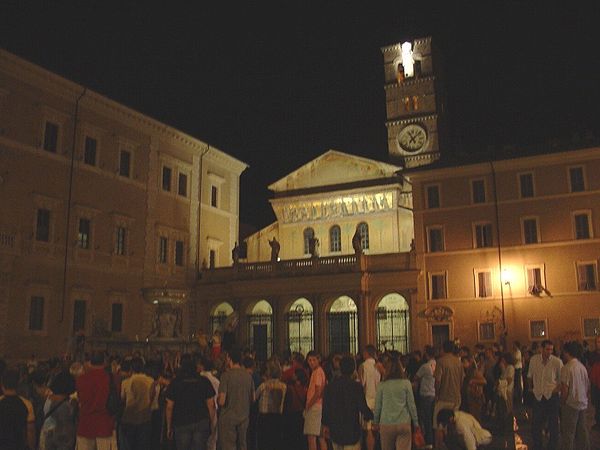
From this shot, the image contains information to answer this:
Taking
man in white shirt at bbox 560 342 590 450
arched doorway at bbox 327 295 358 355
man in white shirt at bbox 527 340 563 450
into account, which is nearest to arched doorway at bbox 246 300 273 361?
arched doorway at bbox 327 295 358 355

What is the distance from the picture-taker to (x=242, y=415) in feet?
33.6

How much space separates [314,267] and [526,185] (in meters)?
12.8

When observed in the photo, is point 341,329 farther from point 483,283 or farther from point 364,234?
point 364,234

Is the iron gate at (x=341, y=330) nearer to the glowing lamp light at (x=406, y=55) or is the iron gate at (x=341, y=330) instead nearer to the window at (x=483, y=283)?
the window at (x=483, y=283)

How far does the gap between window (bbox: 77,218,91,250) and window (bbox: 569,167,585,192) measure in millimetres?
25484

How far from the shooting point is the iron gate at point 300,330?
130ft

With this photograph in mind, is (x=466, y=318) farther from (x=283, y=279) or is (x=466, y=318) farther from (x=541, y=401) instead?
(x=541, y=401)

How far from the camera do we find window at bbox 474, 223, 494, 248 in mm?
36812

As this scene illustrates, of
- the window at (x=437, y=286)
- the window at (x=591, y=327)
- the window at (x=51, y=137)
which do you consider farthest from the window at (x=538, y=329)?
the window at (x=51, y=137)

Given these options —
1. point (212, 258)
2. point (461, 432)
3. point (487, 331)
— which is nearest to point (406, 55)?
point (212, 258)

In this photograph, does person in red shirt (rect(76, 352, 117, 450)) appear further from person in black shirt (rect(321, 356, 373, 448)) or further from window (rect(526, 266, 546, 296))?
window (rect(526, 266, 546, 296))

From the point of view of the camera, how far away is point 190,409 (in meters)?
9.01

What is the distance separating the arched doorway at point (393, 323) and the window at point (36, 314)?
1776 cm

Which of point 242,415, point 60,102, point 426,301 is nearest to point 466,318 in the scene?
point 426,301
